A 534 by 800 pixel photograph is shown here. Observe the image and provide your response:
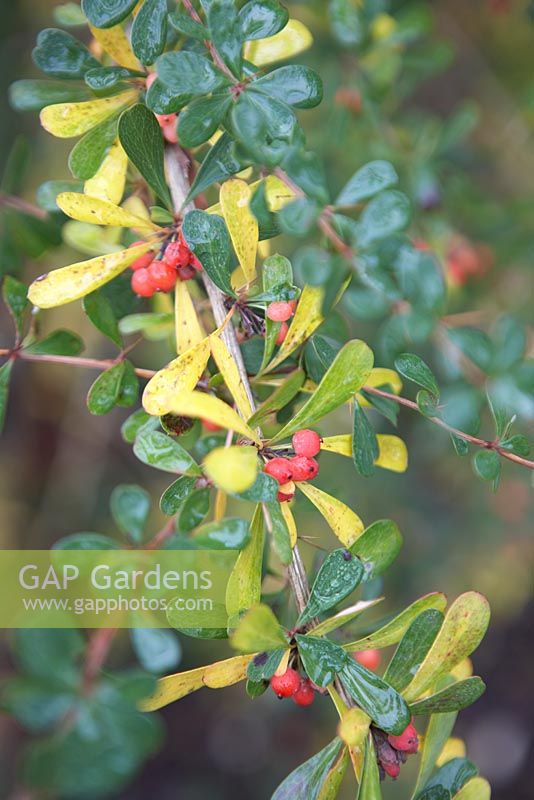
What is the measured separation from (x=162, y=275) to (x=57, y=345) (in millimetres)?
177

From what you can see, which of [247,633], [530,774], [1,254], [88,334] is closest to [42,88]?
[1,254]

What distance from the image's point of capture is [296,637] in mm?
616

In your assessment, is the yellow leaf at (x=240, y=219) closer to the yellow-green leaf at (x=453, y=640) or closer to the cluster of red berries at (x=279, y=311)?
the cluster of red berries at (x=279, y=311)

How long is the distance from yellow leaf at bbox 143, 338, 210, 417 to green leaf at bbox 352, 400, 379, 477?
6.3 inches

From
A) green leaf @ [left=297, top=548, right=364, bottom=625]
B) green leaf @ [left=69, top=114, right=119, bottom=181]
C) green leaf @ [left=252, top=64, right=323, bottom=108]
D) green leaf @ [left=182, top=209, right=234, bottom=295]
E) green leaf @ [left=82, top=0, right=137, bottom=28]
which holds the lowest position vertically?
green leaf @ [left=297, top=548, right=364, bottom=625]

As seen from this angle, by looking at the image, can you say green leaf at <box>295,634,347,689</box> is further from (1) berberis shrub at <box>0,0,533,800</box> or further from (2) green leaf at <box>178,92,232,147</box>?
(2) green leaf at <box>178,92,232,147</box>

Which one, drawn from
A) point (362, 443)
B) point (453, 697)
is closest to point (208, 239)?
Answer: point (362, 443)

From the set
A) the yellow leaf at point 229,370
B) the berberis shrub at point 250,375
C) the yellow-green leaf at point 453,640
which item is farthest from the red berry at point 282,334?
the yellow-green leaf at point 453,640

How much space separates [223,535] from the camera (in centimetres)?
58

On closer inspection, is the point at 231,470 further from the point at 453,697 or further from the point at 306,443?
the point at 453,697

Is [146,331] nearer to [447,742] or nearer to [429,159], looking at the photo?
[447,742]

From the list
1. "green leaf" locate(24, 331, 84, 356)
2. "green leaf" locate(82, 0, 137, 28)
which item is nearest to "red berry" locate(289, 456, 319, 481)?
"green leaf" locate(24, 331, 84, 356)

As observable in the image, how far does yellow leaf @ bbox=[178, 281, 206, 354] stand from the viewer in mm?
701

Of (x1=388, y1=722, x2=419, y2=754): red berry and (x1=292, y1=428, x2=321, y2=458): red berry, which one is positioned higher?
(x1=292, y1=428, x2=321, y2=458): red berry
